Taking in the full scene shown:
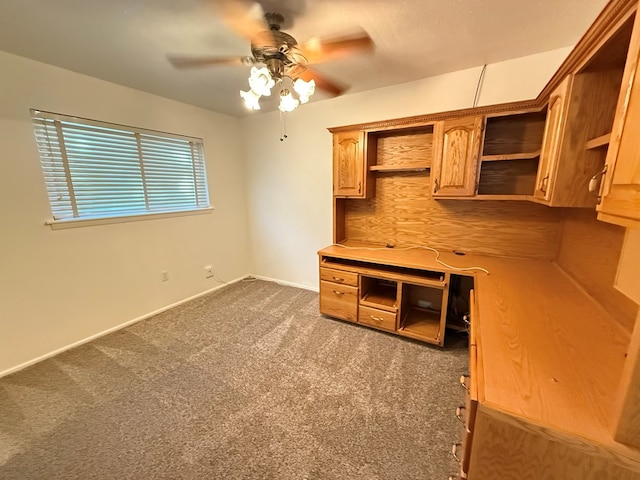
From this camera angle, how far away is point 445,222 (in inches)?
99.3

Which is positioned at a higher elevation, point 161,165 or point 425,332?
point 161,165

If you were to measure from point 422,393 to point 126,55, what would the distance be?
3292 millimetres

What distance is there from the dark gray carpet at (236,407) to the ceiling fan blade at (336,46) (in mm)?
2307

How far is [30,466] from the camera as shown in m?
1.33

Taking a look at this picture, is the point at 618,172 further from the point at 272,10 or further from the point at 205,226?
the point at 205,226

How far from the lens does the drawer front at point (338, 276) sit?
2.50 m

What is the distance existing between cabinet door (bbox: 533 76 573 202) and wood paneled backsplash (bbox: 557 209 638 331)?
31 centimetres

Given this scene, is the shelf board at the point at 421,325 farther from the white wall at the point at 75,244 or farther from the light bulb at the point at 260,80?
the white wall at the point at 75,244

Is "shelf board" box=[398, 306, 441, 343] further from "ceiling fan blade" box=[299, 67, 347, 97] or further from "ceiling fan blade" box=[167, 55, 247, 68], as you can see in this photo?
"ceiling fan blade" box=[167, 55, 247, 68]

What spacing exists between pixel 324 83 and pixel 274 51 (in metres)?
0.92

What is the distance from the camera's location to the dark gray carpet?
1337 millimetres

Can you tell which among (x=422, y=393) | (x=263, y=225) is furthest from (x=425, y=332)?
(x=263, y=225)

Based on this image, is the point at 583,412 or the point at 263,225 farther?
the point at 263,225

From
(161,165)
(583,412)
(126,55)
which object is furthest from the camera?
(161,165)
